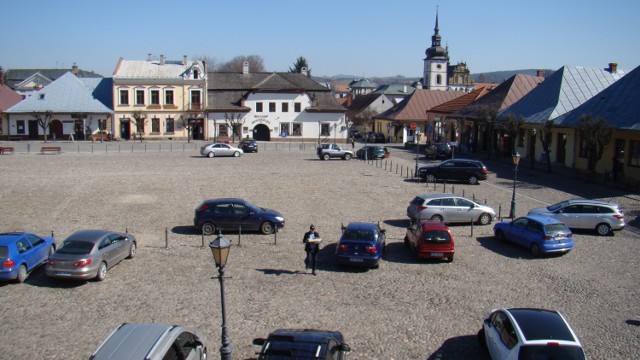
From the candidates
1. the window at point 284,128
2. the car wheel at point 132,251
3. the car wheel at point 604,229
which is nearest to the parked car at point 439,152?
the window at point 284,128

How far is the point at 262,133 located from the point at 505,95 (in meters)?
29.5

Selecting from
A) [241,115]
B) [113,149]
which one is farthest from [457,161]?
[241,115]

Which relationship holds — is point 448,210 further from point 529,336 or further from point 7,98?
point 7,98

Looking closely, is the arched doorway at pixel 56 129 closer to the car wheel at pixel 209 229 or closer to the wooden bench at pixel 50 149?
the wooden bench at pixel 50 149

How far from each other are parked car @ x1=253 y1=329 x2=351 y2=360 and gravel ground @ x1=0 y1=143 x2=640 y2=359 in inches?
86.6

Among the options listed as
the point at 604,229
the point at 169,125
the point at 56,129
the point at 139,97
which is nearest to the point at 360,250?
the point at 604,229

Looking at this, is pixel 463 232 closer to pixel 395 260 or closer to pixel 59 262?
pixel 395 260

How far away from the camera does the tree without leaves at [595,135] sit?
115 feet

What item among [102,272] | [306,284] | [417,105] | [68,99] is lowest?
[306,284]

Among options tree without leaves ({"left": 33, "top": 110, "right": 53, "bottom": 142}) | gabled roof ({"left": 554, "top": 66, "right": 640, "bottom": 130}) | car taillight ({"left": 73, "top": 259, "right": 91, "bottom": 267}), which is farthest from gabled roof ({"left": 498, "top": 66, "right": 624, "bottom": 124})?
tree without leaves ({"left": 33, "top": 110, "right": 53, "bottom": 142})

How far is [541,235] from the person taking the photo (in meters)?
19.6

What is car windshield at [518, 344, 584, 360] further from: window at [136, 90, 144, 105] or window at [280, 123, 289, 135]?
window at [136, 90, 144, 105]

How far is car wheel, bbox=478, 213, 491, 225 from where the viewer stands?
24312mm

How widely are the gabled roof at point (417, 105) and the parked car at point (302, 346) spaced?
65.3 meters
